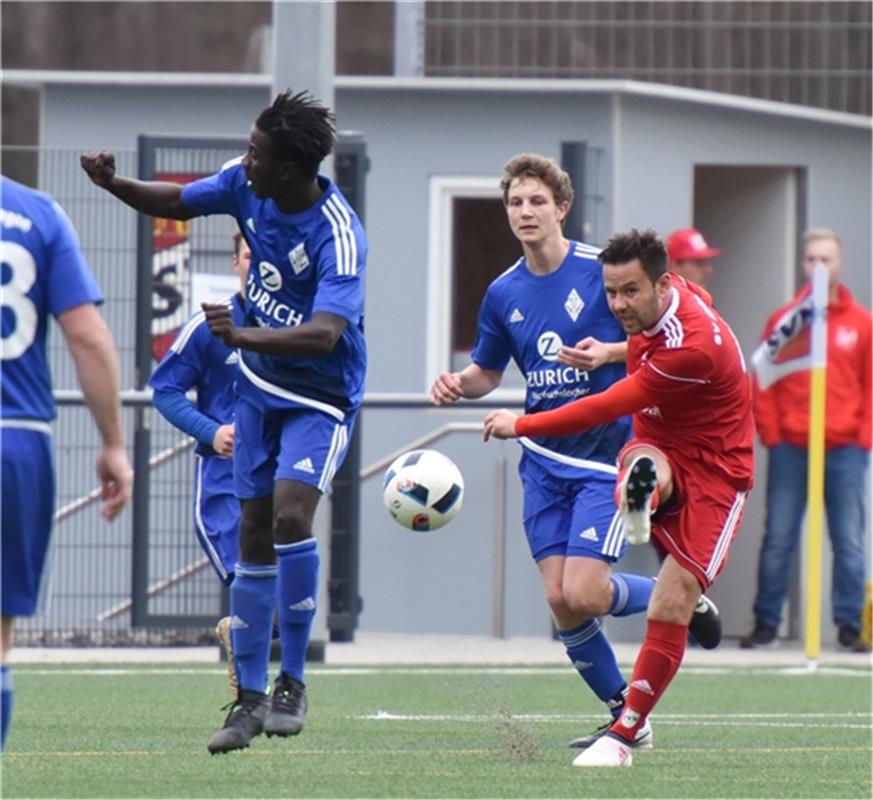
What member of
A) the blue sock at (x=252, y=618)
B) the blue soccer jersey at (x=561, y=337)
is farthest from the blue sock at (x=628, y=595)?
the blue sock at (x=252, y=618)

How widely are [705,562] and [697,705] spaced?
3.04 metres

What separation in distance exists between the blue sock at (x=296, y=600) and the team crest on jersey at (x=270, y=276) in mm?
899

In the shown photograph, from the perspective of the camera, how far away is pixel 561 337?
30.8 ft

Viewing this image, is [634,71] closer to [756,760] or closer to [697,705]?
[697,705]

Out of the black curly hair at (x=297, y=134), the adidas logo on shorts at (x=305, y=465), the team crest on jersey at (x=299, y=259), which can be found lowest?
the adidas logo on shorts at (x=305, y=465)

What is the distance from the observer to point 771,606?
15.5 meters

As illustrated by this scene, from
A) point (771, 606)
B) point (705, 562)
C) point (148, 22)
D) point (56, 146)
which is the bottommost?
point (771, 606)

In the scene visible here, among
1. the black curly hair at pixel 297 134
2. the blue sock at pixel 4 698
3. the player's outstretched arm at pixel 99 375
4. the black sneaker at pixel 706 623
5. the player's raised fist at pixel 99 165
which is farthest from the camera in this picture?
the black sneaker at pixel 706 623

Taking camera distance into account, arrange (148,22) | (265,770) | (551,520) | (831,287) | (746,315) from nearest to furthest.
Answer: (265,770) → (551,520) → (831,287) → (746,315) → (148,22)

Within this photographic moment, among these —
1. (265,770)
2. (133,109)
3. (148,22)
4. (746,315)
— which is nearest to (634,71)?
(746,315)

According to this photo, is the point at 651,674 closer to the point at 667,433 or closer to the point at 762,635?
the point at 667,433

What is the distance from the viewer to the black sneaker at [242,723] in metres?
8.40

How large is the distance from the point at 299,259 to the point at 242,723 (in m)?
1.61

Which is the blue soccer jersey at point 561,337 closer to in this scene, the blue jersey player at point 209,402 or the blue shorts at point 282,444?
the blue shorts at point 282,444
